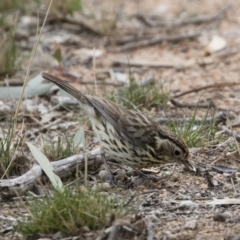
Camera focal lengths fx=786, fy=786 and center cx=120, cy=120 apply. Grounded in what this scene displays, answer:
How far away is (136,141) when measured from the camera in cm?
602

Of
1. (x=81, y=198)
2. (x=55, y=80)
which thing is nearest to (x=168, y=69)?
(x=55, y=80)

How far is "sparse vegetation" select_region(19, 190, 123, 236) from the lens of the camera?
→ 16.0 feet

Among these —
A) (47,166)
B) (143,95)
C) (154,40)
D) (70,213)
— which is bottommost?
(70,213)

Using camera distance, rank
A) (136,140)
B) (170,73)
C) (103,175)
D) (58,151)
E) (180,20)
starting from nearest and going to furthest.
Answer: (136,140) < (103,175) < (58,151) < (170,73) < (180,20)

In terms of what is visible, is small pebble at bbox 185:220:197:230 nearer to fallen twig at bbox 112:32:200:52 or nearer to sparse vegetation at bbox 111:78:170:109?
sparse vegetation at bbox 111:78:170:109

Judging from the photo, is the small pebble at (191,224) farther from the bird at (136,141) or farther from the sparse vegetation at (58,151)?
the sparse vegetation at (58,151)

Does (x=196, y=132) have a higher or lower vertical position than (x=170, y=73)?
lower

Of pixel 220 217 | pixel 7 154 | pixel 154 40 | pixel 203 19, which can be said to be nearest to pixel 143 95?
pixel 7 154

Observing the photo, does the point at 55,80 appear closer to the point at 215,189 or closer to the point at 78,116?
the point at 78,116

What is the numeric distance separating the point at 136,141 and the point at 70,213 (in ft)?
4.21

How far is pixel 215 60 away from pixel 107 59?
1357 millimetres

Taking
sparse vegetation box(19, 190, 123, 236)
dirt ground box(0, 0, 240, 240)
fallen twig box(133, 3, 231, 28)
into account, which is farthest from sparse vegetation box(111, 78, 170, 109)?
fallen twig box(133, 3, 231, 28)

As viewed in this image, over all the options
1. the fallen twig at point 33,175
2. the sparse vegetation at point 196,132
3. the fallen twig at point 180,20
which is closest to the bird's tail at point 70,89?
the fallen twig at point 33,175

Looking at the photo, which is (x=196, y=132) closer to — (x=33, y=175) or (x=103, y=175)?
(x=103, y=175)
